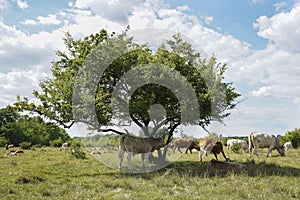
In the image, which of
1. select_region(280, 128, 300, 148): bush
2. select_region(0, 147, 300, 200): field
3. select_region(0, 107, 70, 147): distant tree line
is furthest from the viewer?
select_region(0, 107, 70, 147): distant tree line

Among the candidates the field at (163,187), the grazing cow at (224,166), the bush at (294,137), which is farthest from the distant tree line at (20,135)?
the bush at (294,137)

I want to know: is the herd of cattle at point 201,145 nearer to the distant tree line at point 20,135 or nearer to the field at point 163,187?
the field at point 163,187

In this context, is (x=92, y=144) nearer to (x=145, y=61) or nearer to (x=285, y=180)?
(x=145, y=61)

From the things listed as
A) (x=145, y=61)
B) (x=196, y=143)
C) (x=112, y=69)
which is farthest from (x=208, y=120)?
(x=196, y=143)

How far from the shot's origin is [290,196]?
31.4 feet

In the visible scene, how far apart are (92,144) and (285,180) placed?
13.3m

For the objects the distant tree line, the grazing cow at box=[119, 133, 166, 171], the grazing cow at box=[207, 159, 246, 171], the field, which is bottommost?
the field

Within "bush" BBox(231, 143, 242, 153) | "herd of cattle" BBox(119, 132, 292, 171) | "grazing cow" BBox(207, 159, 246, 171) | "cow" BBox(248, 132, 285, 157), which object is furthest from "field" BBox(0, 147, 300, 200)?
"bush" BBox(231, 143, 242, 153)

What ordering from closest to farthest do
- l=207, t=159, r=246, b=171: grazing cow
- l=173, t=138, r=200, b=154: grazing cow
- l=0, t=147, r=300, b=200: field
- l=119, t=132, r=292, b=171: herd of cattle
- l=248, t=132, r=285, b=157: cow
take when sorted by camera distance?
l=0, t=147, r=300, b=200: field < l=207, t=159, r=246, b=171: grazing cow < l=119, t=132, r=292, b=171: herd of cattle < l=248, t=132, r=285, b=157: cow < l=173, t=138, r=200, b=154: grazing cow

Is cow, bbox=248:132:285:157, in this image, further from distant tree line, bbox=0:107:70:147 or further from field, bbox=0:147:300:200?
distant tree line, bbox=0:107:70:147

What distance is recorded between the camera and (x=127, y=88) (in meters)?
17.3

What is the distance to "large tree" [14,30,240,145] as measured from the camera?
15.9m

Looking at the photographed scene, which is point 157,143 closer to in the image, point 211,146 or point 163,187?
point 211,146

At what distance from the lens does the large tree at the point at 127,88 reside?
1588cm
